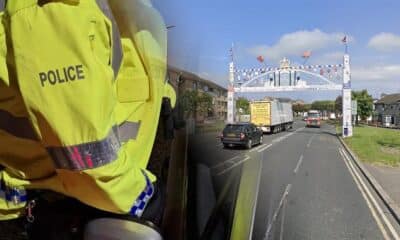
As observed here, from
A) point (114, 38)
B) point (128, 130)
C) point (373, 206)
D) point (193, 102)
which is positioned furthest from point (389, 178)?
point (114, 38)

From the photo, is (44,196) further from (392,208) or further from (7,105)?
(392,208)

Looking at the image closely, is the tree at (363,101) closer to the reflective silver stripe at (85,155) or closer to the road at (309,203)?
the road at (309,203)

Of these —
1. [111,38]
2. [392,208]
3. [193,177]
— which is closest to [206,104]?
[193,177]

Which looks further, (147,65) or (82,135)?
(147,65)

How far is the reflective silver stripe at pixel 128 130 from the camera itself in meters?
1.22

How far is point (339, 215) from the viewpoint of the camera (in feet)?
25.1

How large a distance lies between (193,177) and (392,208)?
334 inches

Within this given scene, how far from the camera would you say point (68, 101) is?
100cm

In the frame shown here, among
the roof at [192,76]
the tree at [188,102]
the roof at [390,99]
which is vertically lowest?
the tree at [188,102]

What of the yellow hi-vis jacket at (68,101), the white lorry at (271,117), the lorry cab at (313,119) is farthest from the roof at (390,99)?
the yellow hi-vis jacket at (68,101)

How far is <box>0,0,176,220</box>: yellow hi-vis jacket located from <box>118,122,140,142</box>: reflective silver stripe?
0.01 metres

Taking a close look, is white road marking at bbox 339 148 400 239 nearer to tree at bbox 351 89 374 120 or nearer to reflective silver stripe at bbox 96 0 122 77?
reflective silver stripe at bbox 96 0 122 77

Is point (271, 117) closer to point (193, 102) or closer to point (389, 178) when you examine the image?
point (389, 178)

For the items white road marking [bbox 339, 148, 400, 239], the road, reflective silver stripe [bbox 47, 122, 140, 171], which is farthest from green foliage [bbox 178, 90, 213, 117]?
white road marking [bbox 339, 148, 400, 239]
